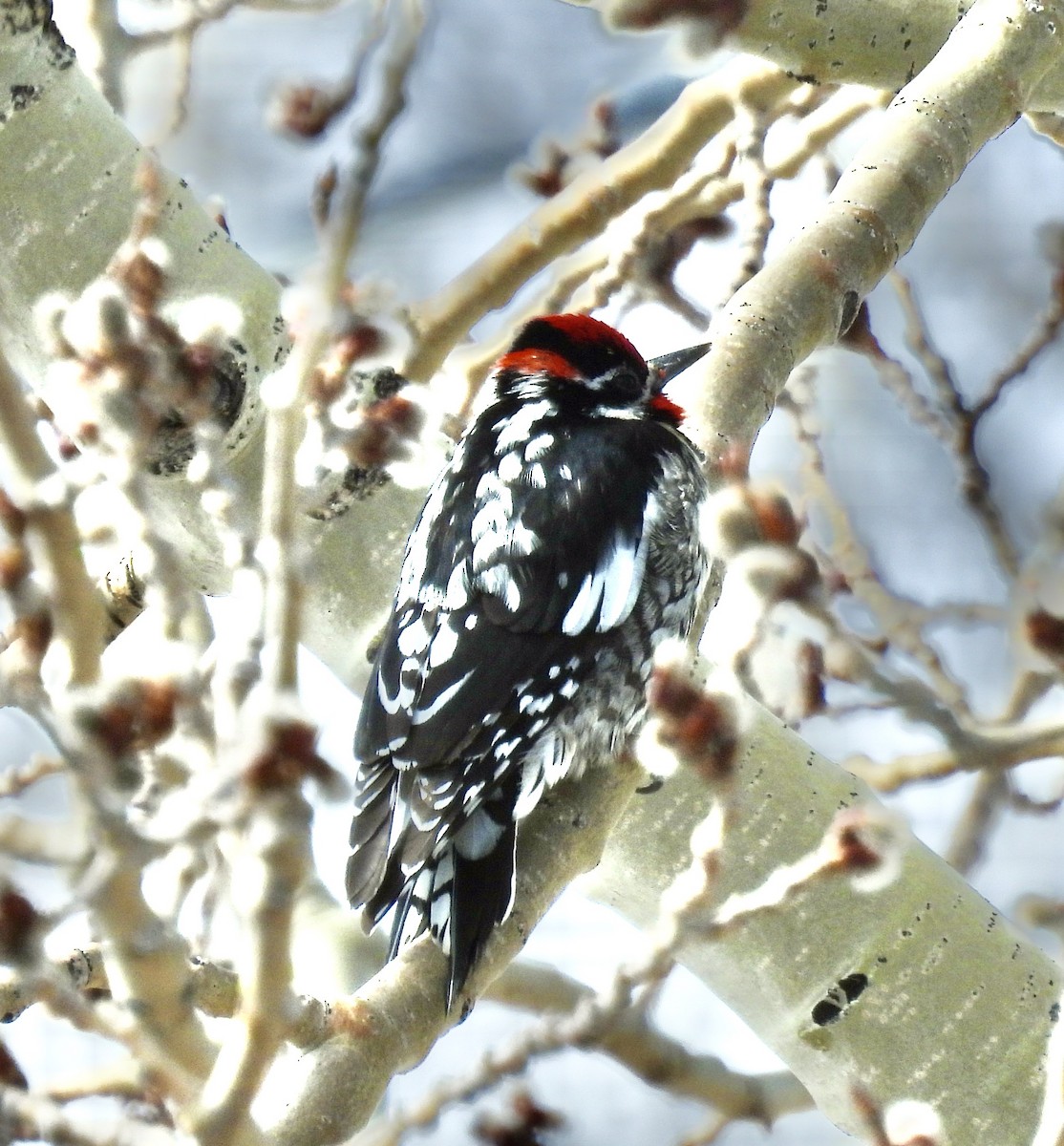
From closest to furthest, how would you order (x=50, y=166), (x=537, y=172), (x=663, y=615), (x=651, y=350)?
(x=50, y=166) < (x=663, y=615) < (x=537, y=172) < (x=651, y=350)

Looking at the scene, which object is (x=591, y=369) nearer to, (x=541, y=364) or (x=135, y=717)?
(x=541, y=364)

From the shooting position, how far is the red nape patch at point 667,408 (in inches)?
81.8

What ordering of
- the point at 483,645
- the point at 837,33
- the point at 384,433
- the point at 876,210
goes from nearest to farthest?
1. the point at 384,433
2. the point at 483,645
3. the point at 876,210
4. the point at 837,33

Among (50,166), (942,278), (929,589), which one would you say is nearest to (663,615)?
(50,166)

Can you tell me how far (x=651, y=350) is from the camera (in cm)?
350

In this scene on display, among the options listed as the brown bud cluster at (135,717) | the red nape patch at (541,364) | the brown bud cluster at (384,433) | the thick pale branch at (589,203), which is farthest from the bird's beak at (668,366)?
the brown bud cluster at (135,717)

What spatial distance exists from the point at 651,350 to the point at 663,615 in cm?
164

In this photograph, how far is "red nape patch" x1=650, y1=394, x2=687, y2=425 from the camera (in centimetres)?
208

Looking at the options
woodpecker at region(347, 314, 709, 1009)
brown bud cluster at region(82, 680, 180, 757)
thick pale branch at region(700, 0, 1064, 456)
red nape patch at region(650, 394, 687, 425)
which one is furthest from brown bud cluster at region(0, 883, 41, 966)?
red nape patch at region(650, 394, 687, 425)

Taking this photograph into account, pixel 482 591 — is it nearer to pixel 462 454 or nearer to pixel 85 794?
pixel 462 454

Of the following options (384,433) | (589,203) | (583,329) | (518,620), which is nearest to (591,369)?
(583,329)

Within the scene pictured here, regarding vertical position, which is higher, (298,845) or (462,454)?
(462,454)

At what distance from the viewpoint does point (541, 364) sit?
223 cm

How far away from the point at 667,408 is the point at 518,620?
0.51 meters
